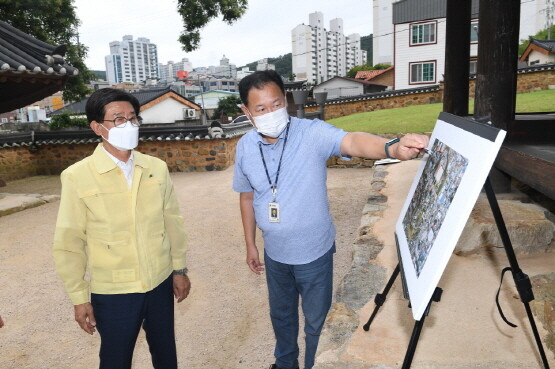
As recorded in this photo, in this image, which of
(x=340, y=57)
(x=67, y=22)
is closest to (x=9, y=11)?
(x=67, y=22)

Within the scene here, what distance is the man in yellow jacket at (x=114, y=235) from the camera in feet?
6.09

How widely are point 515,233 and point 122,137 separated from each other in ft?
9.82

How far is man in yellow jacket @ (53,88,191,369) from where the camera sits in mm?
1856

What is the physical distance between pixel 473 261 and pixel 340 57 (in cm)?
11977

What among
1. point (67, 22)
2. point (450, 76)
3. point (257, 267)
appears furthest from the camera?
point (67, 22)

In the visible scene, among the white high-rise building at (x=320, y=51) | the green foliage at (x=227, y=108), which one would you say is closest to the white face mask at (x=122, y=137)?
the green foliage at (x=227, y=108)

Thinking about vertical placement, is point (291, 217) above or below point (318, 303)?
above

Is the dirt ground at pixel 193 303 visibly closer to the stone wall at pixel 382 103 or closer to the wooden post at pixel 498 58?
the wooden post at pixel 498 58

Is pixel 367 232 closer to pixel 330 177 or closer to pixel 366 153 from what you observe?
pixel 366 153

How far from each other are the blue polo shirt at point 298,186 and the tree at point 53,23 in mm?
10234

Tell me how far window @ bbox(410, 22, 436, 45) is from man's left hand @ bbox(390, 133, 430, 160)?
89.8ft

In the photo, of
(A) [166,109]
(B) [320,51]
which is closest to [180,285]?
(A) [166,109]

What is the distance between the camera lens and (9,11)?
10.6 m

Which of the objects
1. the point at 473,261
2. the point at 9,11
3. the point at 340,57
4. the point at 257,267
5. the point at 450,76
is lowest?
the point at 473,261
